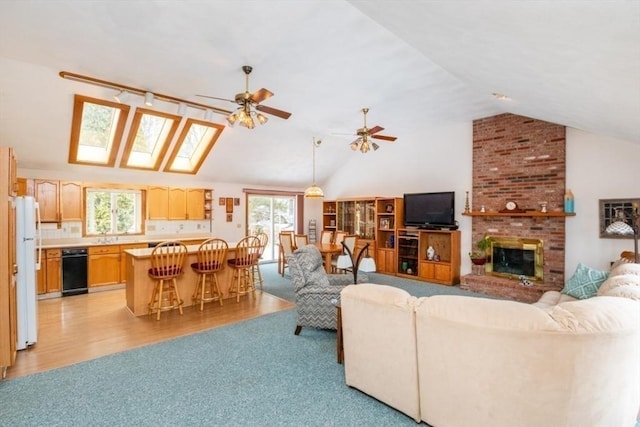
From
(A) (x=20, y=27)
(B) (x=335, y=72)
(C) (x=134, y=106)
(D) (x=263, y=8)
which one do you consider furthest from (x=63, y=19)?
(B) (x=335, y=72)

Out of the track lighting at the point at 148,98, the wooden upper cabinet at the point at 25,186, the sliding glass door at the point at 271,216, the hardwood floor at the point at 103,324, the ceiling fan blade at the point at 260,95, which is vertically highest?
the track lighting at the point at 148,98

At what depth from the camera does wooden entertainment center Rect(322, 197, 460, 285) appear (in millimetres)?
6298

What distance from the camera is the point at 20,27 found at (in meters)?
3.06

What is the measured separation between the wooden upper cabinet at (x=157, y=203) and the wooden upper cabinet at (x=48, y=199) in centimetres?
148

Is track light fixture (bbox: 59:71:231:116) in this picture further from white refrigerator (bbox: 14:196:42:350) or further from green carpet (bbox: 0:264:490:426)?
green carpet (bbox: 0:264:490:426)

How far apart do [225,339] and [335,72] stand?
3653 mm

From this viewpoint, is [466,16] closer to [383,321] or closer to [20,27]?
[383,321]

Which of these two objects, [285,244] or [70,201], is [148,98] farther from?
[285,244]

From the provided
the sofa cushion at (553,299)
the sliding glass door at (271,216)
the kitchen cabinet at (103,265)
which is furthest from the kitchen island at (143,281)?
the sofa cushion at (553,299)

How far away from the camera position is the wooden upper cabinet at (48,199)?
5.39 meters

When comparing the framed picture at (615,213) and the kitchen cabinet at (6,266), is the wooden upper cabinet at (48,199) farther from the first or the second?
the framed picture at (615,213)


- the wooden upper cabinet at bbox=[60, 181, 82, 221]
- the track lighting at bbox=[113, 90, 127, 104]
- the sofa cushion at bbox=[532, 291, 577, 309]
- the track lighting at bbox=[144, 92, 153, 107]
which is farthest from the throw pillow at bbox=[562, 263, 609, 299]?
the wooden upper cabinet at bbox=[60, 181, 82, 221]

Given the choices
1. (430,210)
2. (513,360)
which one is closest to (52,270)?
(513,360)

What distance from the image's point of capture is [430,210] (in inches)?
260
